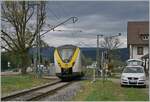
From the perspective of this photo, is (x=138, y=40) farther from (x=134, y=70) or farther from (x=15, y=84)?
(x=15, y=84)

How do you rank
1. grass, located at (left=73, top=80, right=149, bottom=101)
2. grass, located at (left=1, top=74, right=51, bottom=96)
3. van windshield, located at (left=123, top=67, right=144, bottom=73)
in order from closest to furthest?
grass, located at (left=73, top=80, right=149, bottom=101) < grass, located at (left=1, top=74, right=51, bottom=96) < van windshield, located at (left=123, top=67, right=144, bottom=73)

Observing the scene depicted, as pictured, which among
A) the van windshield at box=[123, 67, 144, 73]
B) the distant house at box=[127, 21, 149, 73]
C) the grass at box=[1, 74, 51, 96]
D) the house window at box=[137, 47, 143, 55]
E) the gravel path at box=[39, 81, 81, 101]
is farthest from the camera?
the house window at box=[137, 47, 143, 55]

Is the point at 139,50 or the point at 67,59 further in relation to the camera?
the point at 139,50

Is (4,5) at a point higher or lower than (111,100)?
higher

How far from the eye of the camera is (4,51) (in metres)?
50.8

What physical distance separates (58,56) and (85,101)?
23515 mm

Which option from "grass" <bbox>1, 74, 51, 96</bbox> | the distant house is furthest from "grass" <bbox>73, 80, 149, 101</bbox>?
the distant house

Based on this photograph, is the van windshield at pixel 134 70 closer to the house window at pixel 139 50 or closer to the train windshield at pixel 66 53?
the train windshield at pixel 66 53

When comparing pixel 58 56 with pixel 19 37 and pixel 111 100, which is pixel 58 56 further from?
pixel 111 100

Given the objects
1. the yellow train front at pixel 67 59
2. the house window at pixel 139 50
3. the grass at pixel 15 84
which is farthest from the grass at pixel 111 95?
the house window at pixel 139 50

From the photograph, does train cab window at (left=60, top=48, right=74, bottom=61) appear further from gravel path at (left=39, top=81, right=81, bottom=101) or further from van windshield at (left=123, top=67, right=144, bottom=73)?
gravel path at (left=39, top=81, right=81, bottom=101)

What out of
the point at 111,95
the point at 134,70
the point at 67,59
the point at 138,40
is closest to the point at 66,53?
the point at 67,59

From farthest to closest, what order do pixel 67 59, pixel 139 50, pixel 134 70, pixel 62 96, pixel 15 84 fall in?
Result: 1. pixel 139 50
2. pixel 67 59
3. pixel 15 84
4. pixel 134 70
5. pixel 62 96

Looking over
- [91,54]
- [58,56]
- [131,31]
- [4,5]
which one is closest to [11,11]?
[4,5]
